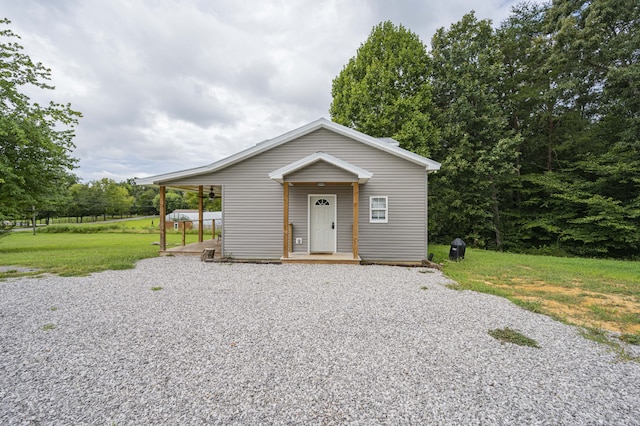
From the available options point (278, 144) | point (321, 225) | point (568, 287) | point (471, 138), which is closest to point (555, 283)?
point (568, 287)

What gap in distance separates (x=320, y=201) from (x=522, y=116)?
1538 cm

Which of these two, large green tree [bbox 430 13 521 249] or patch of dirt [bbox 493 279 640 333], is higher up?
large green tree [bbox 430 13 521 249]

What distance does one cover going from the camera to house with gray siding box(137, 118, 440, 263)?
9320mm

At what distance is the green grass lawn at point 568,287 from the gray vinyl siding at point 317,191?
210cm

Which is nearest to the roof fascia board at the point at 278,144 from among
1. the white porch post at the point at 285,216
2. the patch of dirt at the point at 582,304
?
the white porch post at the point at 285,216

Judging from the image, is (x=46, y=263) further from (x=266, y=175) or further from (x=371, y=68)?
(x=371, y=68)

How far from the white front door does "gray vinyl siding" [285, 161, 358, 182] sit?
123 cm

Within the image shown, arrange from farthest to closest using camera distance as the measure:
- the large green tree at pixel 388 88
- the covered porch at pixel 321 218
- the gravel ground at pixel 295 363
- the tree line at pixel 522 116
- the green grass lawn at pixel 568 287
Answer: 1. the large green tree at pixel 388 88
2. the tree line at pixel 522 116
3. the covered porch at pixel 321 218
4. the green grass lawn at pixel 568 287
5. the gravel ground at pixel 295 363

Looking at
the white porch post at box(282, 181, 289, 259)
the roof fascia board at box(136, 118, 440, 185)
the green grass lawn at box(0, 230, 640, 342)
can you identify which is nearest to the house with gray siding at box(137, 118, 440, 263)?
the roof fascia board at box(136, 118, 440, 185)

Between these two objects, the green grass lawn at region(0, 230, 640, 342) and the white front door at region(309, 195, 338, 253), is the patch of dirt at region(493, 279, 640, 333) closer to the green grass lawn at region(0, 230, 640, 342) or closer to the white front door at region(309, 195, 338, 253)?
the green grass lawn at region(0, 230, 640, 342)

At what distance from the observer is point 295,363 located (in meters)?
2.96

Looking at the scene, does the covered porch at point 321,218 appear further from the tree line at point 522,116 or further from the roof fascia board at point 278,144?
the tree line at point 522,116

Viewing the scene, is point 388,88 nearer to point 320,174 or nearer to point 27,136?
point 320,174

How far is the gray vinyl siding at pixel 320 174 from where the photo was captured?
8.50 metres
